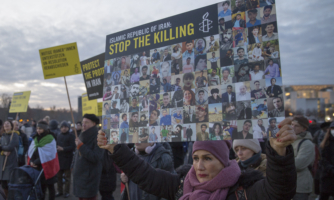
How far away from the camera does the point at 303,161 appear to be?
387cm

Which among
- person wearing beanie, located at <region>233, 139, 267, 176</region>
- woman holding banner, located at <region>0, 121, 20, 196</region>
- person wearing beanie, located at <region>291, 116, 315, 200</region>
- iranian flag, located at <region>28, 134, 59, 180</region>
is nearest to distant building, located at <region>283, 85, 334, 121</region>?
person wearing beanie, located at <region>291, 116, 315, 200</region>

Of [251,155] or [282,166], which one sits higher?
[282,166]

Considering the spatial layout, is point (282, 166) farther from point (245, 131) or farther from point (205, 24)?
point (205, 24)

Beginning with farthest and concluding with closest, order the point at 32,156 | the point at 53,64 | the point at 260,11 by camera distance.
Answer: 1. the point at 32,156
2. the point at 53,64
3. the point at 260,11

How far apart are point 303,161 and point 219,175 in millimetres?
2648

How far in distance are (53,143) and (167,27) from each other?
504 cm

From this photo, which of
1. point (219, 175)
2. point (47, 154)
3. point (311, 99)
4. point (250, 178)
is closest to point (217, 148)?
point (219, 175)

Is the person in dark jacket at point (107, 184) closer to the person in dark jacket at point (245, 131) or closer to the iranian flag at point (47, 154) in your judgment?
the iranian flag at point (47, 154)

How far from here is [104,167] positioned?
506cm

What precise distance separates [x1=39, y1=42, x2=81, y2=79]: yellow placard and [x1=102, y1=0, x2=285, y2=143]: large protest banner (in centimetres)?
210

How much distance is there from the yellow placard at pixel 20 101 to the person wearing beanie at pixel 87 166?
15.0 feet

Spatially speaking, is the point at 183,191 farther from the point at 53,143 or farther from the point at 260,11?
the point at 53,143

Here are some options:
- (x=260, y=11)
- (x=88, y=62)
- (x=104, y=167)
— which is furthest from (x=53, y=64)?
(x=260, y=11)

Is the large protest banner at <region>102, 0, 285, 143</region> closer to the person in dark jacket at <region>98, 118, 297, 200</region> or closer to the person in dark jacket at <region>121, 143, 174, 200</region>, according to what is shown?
the person in dark jacket at <region>98, 118, 297, 200</region>
